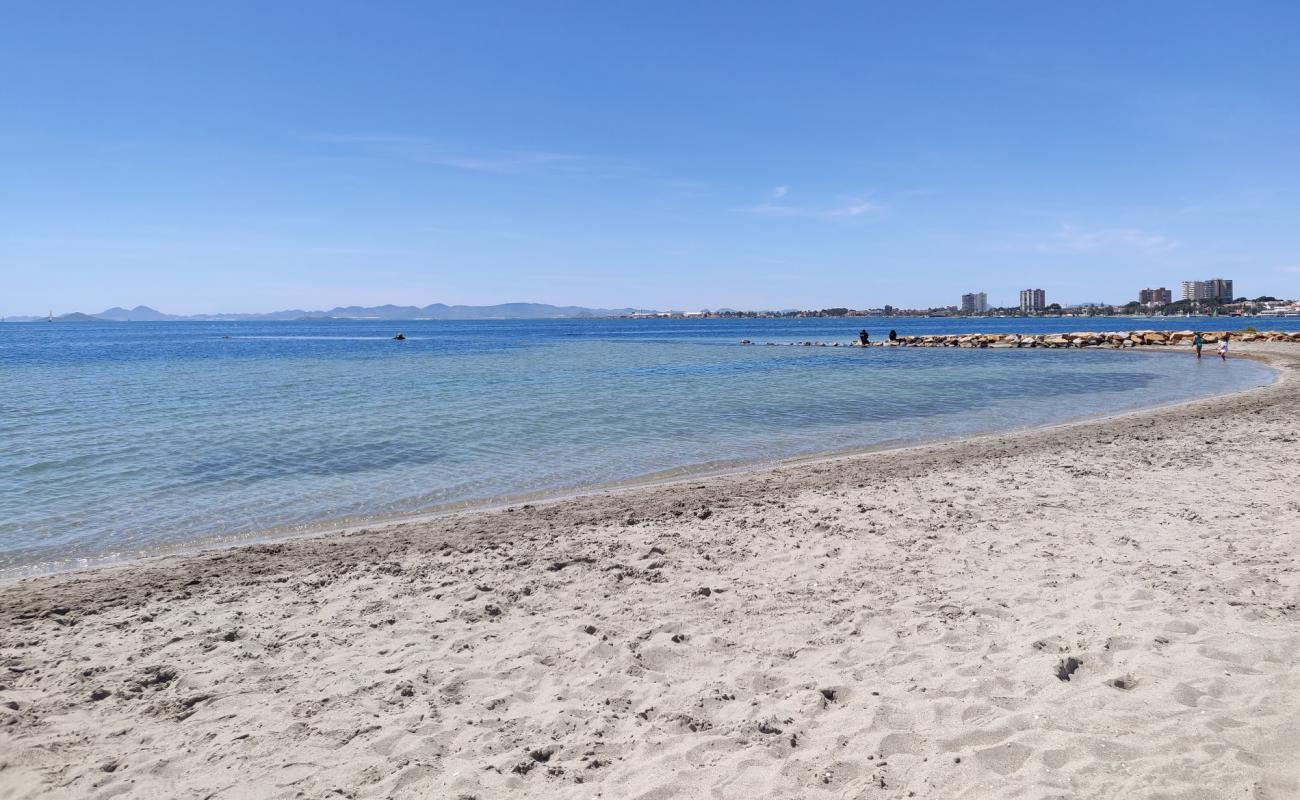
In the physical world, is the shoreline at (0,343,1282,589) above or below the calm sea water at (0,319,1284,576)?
below

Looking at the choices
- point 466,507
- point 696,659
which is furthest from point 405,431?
point 696,659

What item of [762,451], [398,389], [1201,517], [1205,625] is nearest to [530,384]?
[398,389]

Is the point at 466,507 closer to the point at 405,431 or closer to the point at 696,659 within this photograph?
the point at 696,659

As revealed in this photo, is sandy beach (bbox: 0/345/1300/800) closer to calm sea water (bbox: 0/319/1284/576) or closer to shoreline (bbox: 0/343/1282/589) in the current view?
shoreline (bbox: 0/343/1282/589)

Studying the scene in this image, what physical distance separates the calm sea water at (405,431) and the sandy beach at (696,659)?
2383mm

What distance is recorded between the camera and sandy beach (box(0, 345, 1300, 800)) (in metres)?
4.04

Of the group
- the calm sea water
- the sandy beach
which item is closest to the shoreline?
the calm sea water

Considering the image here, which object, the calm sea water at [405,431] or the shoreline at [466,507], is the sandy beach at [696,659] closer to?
the shoreline at [466,507]

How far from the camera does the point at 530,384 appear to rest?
3111 centimetres

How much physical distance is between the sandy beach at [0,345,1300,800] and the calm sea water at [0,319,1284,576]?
7.82ft

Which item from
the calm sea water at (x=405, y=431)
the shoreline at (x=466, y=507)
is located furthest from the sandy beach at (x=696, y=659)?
the calm sea water at (x=405, y=431)

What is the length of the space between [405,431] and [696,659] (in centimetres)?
1396

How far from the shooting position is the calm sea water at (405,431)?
35.6 feet

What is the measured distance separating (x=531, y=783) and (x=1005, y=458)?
1123cm
